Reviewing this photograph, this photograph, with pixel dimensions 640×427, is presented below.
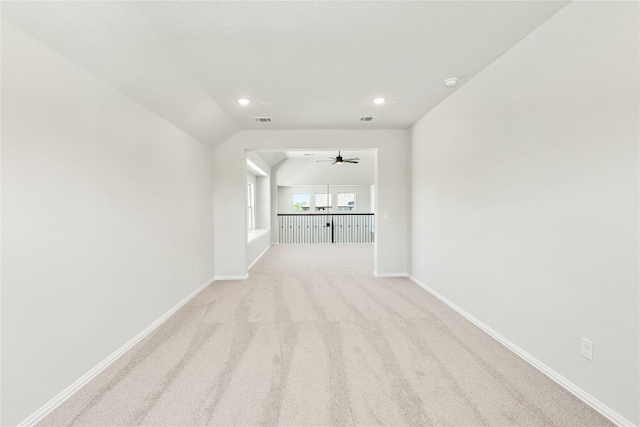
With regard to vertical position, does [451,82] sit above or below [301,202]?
above

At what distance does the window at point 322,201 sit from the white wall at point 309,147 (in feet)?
18.1

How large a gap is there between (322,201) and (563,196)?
8.45 metres

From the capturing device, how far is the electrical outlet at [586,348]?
1.67 metres

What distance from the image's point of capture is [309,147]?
4531mm

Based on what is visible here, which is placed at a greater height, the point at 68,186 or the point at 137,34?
the point at 137,34

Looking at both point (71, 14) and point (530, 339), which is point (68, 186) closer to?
point (71, 14)

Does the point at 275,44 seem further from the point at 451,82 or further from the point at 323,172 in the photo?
the point at 323,172

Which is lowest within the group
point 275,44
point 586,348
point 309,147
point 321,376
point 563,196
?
point 321,376

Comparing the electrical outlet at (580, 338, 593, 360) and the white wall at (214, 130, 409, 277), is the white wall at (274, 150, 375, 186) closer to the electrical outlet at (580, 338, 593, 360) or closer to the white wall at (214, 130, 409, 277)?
the white wall at (214, 130, 409, 277)

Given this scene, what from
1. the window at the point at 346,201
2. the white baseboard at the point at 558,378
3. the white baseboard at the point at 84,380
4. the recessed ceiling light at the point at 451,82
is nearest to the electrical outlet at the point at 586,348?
the white baseboard at the point at 558,378

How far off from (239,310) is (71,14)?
9.72 feet

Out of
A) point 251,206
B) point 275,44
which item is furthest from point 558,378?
point 251,206

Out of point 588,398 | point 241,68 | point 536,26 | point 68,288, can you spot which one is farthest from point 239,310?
point 536,26

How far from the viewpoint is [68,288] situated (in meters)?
1.82
